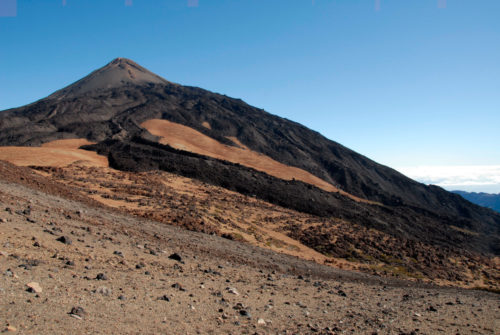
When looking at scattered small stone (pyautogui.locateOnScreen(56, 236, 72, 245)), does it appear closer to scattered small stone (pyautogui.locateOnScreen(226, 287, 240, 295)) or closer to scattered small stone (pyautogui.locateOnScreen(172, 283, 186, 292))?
scattered small stone (pyautogui.locateOnScreen(172, 283, 186, 292))

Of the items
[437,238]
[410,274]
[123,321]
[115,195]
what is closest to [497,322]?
[123,321]

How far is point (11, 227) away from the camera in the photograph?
10508 mm

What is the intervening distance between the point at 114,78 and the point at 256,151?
327ft

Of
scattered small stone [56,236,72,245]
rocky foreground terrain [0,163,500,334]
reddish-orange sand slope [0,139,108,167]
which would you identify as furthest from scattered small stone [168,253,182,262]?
reddish-orange sand slope [0,139,108,167]

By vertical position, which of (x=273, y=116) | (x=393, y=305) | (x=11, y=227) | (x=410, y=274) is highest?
(x=273, y=116)

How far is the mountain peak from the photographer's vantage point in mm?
140625

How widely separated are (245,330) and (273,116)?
122m

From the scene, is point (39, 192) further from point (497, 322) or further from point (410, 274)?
point (410, 274)

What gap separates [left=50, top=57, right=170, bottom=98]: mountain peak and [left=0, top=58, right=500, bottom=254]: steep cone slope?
3.22 feet

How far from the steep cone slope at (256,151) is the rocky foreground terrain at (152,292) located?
28.1 metres

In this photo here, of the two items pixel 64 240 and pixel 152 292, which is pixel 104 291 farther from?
pixel 64 240

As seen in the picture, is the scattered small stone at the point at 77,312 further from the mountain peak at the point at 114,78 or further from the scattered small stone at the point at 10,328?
the mountain peak at the point at 114,78

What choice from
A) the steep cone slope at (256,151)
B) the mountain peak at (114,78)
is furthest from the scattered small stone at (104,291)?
the mountain peak at (114,78)

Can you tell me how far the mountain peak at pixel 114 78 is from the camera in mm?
140625
